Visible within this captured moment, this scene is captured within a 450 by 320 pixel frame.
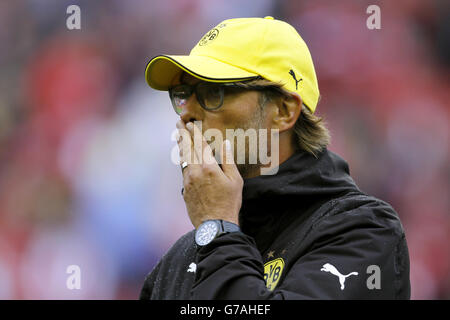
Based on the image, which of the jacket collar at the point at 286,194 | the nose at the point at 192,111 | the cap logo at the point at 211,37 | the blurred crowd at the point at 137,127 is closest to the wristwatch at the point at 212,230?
the jacket collar at the point at 286,194

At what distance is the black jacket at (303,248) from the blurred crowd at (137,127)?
9.24 ft

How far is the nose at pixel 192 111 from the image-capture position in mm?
2154

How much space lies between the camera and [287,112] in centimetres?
225

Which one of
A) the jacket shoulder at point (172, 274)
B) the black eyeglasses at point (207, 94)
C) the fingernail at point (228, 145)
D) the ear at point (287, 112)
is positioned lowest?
the jacket shoulder at point (172, 274)

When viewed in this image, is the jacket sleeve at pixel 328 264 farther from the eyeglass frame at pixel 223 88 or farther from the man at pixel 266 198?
the eyeglass frame at pixel 223 88

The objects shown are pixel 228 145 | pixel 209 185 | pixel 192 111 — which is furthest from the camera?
pixel 192 111

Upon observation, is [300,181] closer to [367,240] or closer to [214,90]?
[367,240]

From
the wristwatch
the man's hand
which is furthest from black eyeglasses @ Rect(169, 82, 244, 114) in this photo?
the wristwatch

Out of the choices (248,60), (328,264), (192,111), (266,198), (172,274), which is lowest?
(172,274)

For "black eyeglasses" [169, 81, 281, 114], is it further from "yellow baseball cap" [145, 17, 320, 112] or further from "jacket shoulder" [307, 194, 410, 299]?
"jacket shoulder" [307, 194, 410, 299]

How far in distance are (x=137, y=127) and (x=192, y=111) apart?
3.09 m

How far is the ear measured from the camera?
2230mm

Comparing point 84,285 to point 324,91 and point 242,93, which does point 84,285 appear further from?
point 242,93

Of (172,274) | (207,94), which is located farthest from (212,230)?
(207,94)
